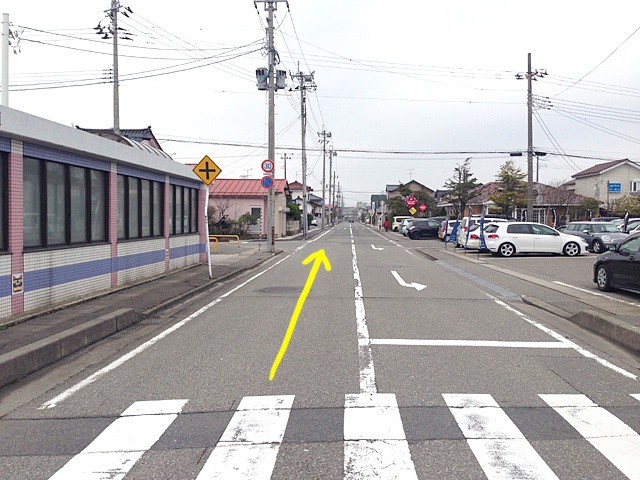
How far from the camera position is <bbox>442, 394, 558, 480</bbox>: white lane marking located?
423cm

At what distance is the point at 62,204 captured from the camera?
11.4 metres

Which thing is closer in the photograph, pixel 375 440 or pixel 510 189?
pixel 375 440

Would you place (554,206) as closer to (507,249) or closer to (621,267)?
(507,249)

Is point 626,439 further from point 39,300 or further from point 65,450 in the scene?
point 39,300

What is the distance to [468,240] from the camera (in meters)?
29.0

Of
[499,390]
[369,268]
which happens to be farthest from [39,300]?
[369,268]

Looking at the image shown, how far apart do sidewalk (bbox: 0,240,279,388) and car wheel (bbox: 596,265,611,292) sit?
30.9ft

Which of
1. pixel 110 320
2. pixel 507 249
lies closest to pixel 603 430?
pixel 110 320

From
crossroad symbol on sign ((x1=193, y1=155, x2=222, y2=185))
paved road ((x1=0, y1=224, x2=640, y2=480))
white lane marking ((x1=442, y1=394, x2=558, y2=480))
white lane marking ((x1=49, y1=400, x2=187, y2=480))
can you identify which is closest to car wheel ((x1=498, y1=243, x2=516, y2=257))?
crossroad symbol on sign ((x1=193, y1=155, x2=222, y2=185))

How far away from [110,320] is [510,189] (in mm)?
49172

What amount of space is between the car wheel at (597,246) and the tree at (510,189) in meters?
25.5

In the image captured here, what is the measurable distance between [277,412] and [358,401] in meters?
0.80

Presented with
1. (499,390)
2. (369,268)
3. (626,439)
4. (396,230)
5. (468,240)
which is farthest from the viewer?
(396,230)
